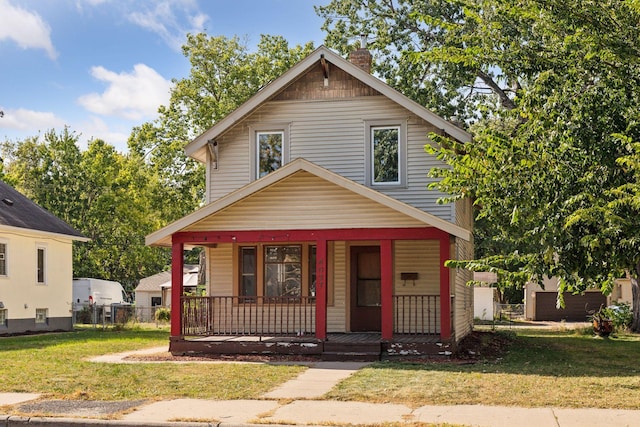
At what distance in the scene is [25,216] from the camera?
30.9 meters

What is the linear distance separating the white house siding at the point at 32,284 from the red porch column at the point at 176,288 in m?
11.3

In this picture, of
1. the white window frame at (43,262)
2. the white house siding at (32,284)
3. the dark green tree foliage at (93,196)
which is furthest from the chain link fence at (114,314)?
the dark green tree foliage at (93,196)

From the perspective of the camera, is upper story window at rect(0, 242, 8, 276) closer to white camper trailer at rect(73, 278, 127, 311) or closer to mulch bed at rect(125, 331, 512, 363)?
mulch bed at rect(125, 331, 512, 363)

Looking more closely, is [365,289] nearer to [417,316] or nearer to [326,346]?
[417,316]

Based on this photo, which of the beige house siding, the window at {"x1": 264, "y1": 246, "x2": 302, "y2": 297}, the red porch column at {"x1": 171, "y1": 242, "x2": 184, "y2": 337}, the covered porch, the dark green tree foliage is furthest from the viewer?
the dark green tree foliage

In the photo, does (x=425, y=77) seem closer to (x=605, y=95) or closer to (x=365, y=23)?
(x=365, y=23)

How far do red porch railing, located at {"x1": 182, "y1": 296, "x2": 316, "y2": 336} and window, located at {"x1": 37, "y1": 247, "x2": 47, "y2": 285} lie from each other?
1174cm

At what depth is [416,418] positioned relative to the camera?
10547 mm

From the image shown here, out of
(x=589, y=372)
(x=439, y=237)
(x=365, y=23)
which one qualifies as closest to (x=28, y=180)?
(x=365, y=23)

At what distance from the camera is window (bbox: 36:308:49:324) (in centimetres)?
3090

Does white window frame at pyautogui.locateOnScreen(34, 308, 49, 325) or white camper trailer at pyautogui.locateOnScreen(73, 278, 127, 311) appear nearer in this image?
white window frame at pyautogui.locateOnScreen(34, 308, 49, 325)

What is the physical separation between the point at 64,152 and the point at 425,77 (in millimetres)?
33834

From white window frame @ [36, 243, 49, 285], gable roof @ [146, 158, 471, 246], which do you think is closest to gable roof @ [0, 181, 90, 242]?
white window frame @ [36, 243, 49, 285]

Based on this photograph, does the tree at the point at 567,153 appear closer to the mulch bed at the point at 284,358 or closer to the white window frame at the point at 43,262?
the mulch bed at the point at 284,358
